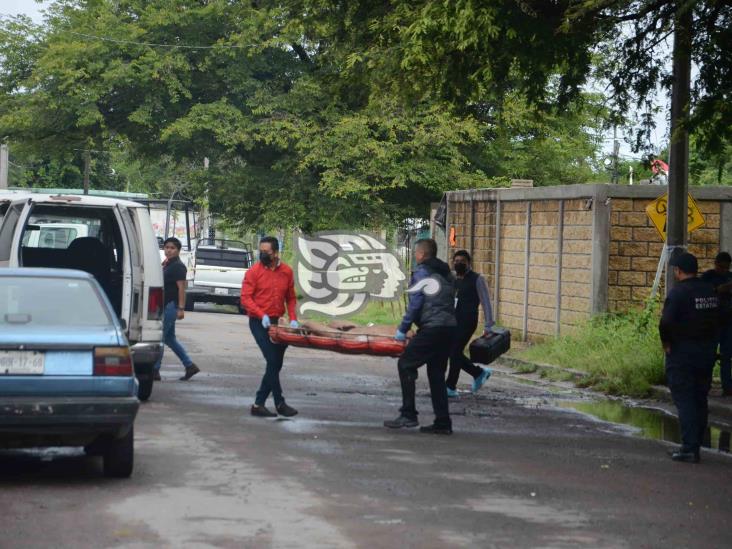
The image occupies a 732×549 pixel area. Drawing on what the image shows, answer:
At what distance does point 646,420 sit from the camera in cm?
1511

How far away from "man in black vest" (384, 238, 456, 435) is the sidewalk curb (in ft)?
13.4

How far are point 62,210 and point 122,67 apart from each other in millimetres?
25521

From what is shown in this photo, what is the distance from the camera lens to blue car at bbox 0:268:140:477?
357 inches

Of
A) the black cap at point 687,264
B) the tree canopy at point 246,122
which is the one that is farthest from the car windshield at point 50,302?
the tree canopy at point 246,122

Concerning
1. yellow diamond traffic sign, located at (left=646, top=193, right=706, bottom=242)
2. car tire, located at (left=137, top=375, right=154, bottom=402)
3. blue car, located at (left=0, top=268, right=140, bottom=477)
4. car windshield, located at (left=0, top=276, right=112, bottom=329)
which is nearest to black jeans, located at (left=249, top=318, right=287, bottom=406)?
car tire, located at (left=137, top=375, right=154, bottom=402)

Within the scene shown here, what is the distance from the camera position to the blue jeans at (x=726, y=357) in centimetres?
1692

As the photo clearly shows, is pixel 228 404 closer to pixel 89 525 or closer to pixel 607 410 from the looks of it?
pixel 607 410

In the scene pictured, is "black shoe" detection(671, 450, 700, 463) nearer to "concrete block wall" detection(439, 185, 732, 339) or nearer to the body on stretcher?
the body on stretcher

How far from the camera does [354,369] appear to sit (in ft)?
67.8

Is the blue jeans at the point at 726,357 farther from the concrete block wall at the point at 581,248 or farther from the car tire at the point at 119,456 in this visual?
the car tire at the point at 119,456

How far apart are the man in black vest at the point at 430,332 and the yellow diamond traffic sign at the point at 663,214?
6593mm

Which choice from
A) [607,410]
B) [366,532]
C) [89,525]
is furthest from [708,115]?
[89,525]

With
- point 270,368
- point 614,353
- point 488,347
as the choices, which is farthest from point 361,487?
point 614,353

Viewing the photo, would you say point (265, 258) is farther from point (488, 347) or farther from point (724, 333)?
point (724, 333)
